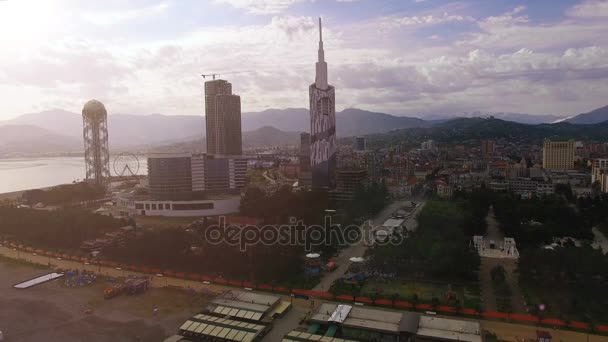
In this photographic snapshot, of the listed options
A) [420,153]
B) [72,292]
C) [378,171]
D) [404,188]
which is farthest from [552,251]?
[420,153]

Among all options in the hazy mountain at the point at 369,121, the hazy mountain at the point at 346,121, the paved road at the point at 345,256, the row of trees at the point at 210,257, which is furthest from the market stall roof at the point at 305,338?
the hazy mountain at the point at 369,121

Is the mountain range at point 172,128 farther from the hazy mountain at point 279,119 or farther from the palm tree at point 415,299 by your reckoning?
the palm tree at point 415,299

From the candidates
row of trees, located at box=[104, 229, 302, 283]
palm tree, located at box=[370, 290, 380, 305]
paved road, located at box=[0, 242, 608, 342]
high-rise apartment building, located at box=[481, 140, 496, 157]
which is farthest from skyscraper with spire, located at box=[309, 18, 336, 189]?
high-rise apartment building, located at box=[481, 140, 496, 157]

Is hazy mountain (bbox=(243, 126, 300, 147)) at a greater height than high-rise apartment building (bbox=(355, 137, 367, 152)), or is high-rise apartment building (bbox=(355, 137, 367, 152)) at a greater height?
hazy mountain (bbox=(243, 126, 300, 147))

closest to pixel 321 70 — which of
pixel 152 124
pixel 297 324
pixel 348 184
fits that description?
pixel 348 184

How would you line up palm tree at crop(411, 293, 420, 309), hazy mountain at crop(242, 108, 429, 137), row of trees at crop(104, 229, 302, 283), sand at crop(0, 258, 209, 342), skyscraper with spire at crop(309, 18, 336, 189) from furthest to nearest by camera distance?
hazy mountain at crop(242, 108, 429, 137)
skyscraper with spire at crop(309, 18, 336, 189)
row of trees at crop(104, 229, 302, 283)
palm tree at crop(411, 293, 420, 309)
sand at crop(0, 258, 209, 342)

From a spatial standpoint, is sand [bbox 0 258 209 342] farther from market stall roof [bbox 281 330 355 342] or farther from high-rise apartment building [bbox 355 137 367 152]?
high-rise apartment building [bbox 355 137 367 152]

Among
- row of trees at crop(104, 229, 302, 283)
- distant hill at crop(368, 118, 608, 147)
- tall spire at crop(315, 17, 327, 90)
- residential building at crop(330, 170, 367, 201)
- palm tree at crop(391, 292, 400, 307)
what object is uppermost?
tall spire at crop(315, 17, 327, 90)
